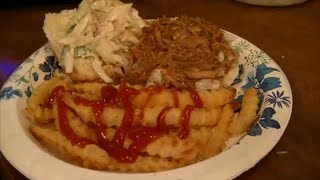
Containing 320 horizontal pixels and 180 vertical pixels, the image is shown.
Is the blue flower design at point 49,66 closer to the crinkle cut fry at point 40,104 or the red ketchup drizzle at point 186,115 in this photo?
the crinkle cut fry at point 40,104

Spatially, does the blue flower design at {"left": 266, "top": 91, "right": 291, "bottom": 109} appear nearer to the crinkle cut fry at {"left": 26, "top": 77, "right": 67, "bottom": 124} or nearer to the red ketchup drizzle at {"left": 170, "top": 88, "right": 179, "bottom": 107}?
the red ketchup drizzle at {"left": 170, "top": 88, "right": 179, "bottom": 107}

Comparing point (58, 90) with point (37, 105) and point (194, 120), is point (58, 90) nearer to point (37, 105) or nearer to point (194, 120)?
point (37, 105)

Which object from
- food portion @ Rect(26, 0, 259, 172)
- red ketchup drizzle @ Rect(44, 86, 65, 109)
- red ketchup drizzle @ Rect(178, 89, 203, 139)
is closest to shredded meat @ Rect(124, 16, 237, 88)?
food portion @ Rect(26, 0, 259, 172)

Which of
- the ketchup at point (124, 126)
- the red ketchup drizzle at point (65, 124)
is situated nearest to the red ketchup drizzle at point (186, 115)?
the ketchup at point (124, 126)

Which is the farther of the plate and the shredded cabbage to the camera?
the shredded cabbage

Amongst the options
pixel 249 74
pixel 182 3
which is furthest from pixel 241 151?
pixel 182 3
